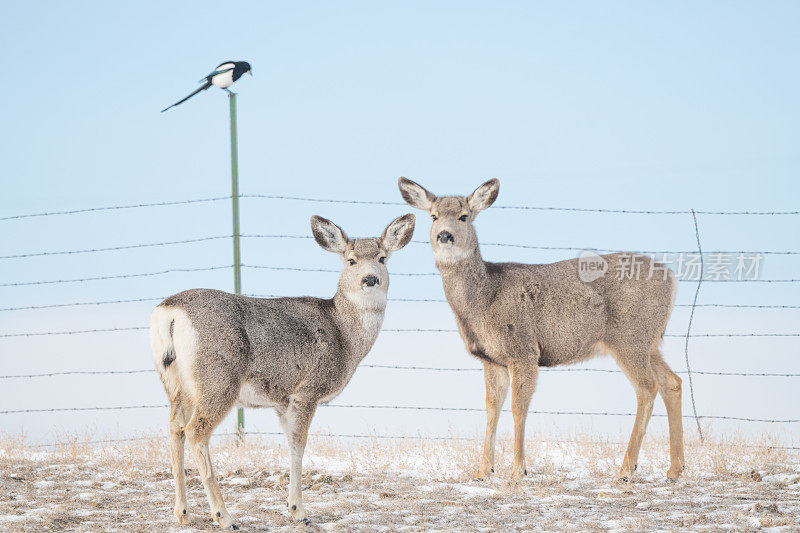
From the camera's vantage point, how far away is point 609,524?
6.21 metres

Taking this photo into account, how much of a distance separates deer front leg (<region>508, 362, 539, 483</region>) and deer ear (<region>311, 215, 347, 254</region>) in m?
1.95

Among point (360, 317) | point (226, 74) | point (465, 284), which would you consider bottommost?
point (360, 317)

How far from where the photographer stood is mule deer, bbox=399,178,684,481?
791cm

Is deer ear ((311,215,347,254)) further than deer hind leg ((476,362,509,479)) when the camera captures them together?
No

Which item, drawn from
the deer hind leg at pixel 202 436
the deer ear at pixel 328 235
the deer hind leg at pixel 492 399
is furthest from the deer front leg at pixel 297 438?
the deer hind leg at pixel 492 399

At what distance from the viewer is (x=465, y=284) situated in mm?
8078

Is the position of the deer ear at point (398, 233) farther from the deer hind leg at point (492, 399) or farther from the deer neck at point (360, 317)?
the deer hind leg at point (492, 399)

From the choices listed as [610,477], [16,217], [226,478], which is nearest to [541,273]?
[610,477]

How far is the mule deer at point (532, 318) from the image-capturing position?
7914 mm

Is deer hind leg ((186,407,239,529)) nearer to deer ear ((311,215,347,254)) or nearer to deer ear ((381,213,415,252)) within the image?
deer ear ((311,215,347,254))

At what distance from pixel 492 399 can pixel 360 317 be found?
187 centimetres

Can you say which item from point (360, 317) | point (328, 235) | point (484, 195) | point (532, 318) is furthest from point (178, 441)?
point (484, 195)

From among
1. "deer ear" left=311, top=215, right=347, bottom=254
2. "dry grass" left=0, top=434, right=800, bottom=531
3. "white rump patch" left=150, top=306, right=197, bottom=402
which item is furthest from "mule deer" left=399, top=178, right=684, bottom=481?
"white rump patch" left=150, top=306, right=197, bottom=402

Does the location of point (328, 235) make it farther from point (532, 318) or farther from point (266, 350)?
point (532, 318)
